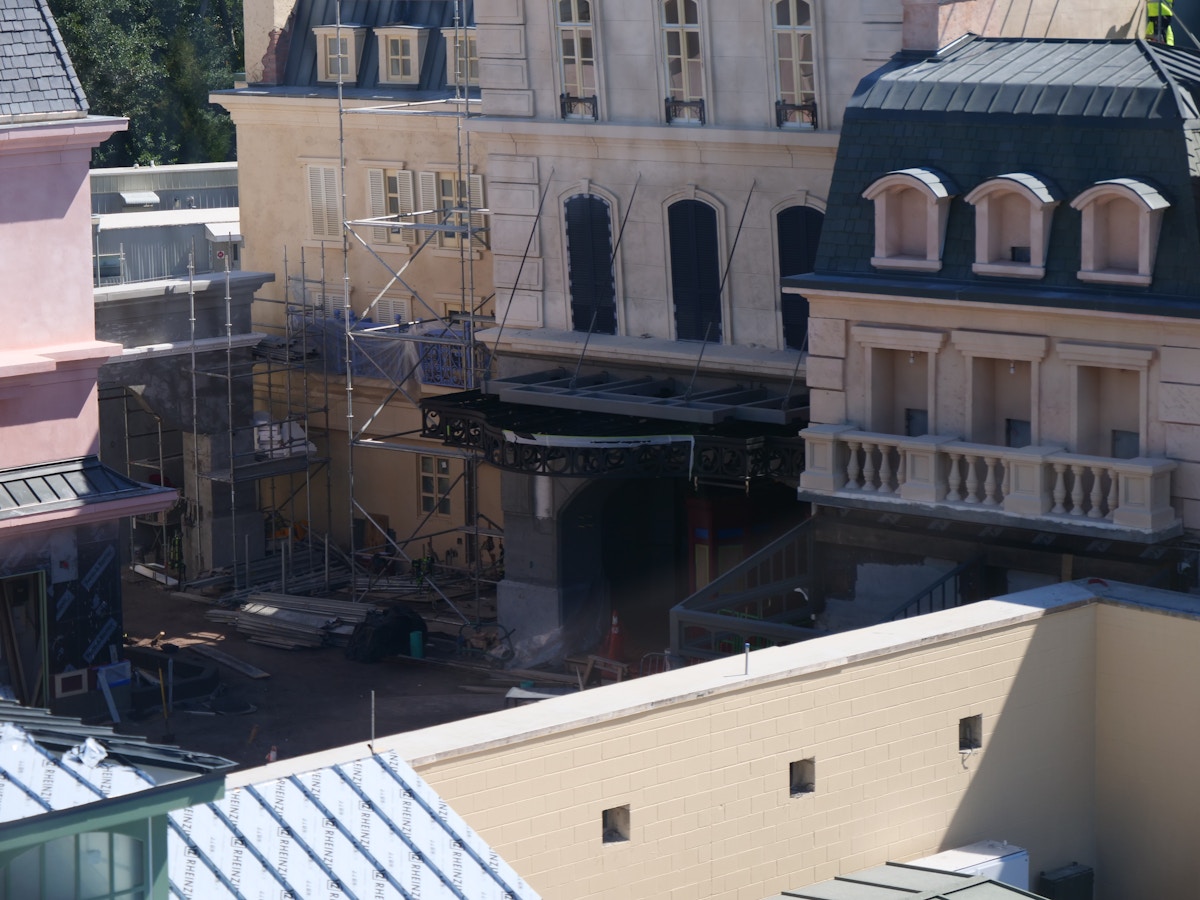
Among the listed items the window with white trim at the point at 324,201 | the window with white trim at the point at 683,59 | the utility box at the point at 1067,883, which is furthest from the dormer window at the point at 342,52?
the utility box at the point at 1067,883

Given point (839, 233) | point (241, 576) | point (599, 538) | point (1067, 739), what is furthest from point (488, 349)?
point (1067, 739)

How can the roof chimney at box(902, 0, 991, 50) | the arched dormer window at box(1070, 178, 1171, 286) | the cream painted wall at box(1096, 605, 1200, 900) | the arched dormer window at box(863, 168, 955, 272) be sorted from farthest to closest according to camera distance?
1. the roof chimney at box(902, 0, 991, 50)
2. the arched dormer window at box(863, 168, 955, 272)
3. the arched dormer window at box(1070, 178, 1171, 286)
4. the cream painted wall at box(1096, 605, 1200, 900)

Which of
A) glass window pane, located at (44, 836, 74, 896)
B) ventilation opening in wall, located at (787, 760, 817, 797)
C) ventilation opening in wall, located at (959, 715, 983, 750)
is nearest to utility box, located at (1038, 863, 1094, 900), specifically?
ventilation opening in wall, located at (959, 715, 983, 750)

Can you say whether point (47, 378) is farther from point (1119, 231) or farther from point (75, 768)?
point (75, 768)

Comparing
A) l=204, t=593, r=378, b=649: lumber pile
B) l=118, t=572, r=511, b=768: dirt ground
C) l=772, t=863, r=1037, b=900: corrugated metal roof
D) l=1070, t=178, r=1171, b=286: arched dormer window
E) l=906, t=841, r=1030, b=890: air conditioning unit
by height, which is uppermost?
l=1070, t=178, r=1171, b=286: arched dormer window

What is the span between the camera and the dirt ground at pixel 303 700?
34.5 m

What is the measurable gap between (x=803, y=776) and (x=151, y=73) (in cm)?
4738

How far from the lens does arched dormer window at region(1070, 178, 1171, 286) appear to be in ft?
92.2

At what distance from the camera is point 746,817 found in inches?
906

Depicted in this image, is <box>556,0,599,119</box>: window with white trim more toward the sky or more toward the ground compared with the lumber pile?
more toward the sky

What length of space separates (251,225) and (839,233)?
19940 mm

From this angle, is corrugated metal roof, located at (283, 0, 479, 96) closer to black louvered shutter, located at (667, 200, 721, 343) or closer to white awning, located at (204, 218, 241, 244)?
white awning, located at (204, 218, 241, 244)

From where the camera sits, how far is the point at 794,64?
1340 inches

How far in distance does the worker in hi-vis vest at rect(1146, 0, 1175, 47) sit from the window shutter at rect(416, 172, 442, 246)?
48.4 feet
